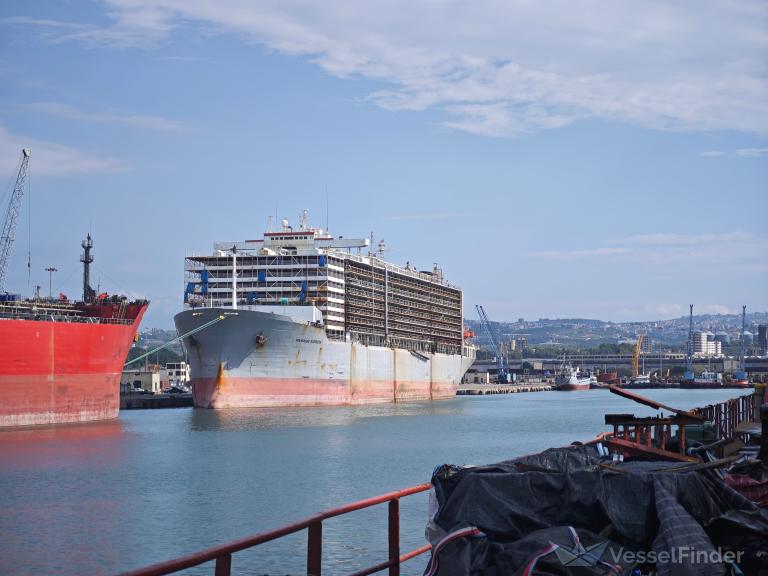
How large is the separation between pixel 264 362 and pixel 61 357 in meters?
16.9

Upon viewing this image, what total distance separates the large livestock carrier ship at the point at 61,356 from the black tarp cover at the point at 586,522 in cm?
4059

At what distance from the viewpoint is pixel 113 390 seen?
53469 millimetres

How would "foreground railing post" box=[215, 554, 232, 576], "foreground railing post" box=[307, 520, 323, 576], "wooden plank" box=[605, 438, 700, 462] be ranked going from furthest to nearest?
1. "wooden plank" box=[605, 438, 700, 462]
2. "foreground railing post" box=[307, 520, 323, 576]
3. "foreground railing post" box=[215, 554, 232, 576]

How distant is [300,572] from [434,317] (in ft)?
291

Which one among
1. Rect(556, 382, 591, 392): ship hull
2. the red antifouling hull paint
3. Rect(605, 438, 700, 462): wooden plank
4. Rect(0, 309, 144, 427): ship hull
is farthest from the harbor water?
Rect(556, 382, 591, 392): ship hull

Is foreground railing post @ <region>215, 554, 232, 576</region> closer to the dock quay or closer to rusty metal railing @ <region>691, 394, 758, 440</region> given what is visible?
rusty metal railing @ <region>691, 394, 758, 440</region>

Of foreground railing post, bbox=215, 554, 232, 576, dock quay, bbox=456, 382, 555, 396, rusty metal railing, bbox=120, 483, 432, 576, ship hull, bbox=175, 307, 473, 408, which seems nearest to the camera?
rusty metal railing, bbox=120, 483, 432, 576

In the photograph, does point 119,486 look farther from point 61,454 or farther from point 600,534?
point 600,534

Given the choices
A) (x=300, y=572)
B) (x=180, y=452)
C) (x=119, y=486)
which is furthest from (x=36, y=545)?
(x=180, y=452)

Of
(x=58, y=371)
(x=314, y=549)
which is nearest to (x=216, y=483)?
(x=58, y=371)

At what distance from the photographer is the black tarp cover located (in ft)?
22.9

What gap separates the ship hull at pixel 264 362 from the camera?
60.7 meters

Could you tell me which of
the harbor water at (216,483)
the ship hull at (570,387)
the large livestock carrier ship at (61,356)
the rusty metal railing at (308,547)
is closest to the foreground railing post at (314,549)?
the rusty metal railing at (308,547)

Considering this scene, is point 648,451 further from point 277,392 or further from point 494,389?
point 494,389
